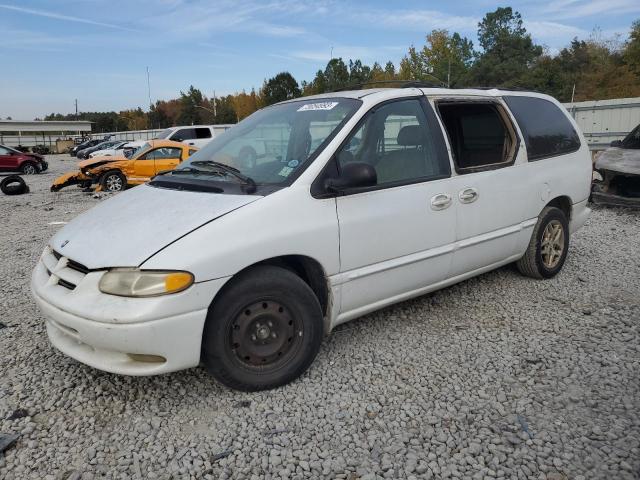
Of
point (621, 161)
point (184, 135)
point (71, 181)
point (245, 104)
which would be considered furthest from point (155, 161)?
point (245, 104)

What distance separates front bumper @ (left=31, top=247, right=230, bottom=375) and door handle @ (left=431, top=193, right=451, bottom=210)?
5.51 ft

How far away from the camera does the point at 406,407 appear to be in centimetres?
286

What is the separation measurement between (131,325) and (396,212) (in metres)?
1.78

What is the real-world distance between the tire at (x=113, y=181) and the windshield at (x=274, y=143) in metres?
11.2

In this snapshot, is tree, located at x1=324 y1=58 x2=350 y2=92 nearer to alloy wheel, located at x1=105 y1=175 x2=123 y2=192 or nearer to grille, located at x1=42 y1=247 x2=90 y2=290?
alloy wheel, located at x1=105 y1=175 x2=123 y2=192

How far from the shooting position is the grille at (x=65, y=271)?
2.79 meters

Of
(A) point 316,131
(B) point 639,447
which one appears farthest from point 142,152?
(B) point 639,447

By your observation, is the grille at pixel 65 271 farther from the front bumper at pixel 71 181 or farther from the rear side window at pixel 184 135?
the rear side window at pixel 184 135

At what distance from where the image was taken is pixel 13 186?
576 inches

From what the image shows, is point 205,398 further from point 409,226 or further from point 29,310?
point 29,310

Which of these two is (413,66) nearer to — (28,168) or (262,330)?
(28,168)

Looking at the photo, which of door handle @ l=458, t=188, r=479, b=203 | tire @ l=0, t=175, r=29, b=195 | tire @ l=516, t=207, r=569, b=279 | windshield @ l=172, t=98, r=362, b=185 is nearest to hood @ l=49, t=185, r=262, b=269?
windshield @ l=172, t=98, r=362, b=185

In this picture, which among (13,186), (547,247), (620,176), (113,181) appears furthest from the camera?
(13,186)

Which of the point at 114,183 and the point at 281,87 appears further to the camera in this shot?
the point at 281,87
